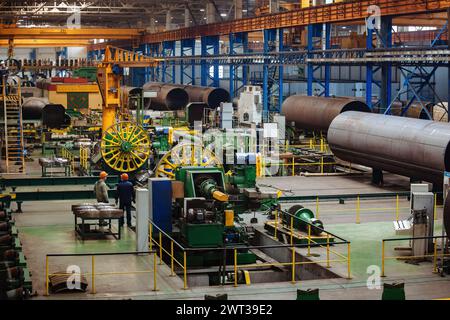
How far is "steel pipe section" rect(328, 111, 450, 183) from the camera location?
24.0m

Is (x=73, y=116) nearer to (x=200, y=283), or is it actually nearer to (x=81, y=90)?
(x=81, y=90)

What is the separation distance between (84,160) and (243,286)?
17.5 meters

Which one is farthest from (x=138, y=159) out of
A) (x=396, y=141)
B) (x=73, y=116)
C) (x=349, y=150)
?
(x=73, y=116)

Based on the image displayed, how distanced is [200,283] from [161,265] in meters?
0.90

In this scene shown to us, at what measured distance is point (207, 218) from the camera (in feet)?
60.7

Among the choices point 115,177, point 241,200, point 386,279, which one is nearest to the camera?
point 386,279

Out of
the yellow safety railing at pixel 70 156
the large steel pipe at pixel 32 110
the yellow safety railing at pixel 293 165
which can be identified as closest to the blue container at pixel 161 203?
the yellow safety railing at pixel 293 165

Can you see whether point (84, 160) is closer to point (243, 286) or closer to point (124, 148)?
point (124, 148)

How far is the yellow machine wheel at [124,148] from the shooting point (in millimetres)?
30141

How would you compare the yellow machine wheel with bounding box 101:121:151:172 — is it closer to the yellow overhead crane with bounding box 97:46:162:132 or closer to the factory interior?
the factory interior

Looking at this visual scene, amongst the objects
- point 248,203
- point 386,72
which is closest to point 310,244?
point 248,203

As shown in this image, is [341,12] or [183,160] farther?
[341,12]

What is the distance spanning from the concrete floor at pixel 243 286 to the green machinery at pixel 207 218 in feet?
3.37
